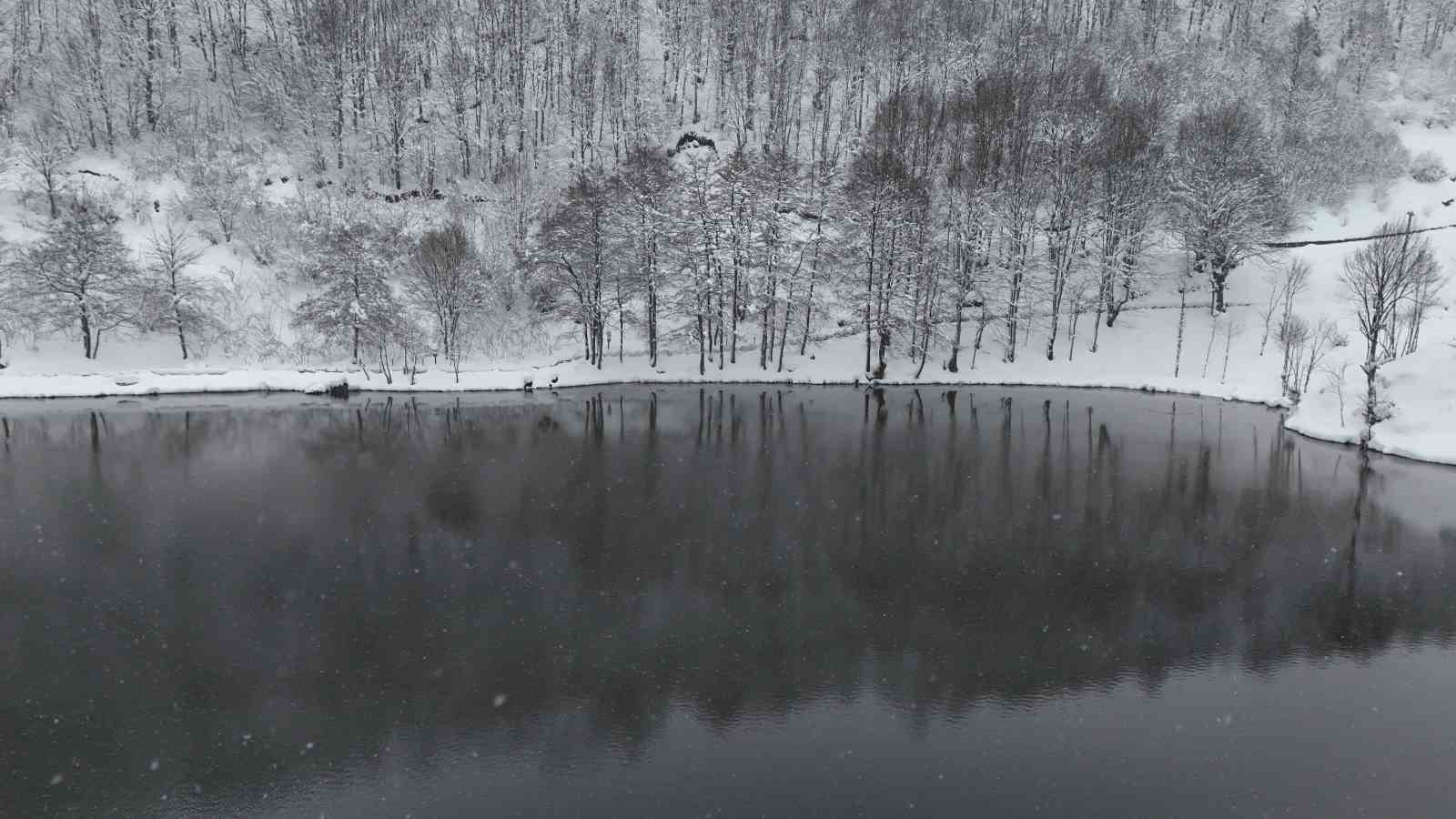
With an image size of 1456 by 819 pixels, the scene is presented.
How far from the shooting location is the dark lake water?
16906 millimetres

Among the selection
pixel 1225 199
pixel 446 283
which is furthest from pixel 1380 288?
pixel 446 283

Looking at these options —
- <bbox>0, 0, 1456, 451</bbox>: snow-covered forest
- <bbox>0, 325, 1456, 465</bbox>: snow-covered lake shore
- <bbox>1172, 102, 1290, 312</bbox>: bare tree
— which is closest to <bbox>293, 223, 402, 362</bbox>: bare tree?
<bbox>0, 0, 1456, 451</bbox>: snow-covered forest

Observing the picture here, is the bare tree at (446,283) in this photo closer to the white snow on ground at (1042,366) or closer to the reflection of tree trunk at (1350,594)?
the white snow on ground at (1042,366)

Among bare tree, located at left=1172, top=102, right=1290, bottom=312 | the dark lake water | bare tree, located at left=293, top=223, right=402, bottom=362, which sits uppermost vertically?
bare tree, located at left=1172, top=102, right=1290, bottom=312

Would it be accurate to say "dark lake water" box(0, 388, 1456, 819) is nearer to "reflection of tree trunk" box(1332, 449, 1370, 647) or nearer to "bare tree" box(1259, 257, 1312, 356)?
Answer: "reflection of tree trunk" box(1332, 449, 1370, 647)

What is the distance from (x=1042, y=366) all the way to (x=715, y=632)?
4963cm

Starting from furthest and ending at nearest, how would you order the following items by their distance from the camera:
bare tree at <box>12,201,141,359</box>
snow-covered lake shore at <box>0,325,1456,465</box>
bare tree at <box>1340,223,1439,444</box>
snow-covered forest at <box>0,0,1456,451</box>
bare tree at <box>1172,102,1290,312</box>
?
bare tree at <box>1172,102,1290,312</box> < snow-covered forest at <box>0,0,1456,451</box> < bare tree at <box>12,201,141,359</box> < snow-covered lake shore at <box>0,325,1456,465</box> < bare tree at <box>1340,223,1439,444</box>

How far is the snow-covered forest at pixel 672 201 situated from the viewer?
6050cm

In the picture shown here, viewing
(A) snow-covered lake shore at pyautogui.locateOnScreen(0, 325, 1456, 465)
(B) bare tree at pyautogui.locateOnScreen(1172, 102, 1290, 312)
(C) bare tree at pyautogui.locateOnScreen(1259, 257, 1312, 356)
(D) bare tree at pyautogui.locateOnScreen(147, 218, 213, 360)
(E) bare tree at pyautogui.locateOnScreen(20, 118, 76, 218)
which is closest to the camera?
(A) snow-covered lake shore at pyautogui.locateOnScreen(0, 325, 1456, 465)

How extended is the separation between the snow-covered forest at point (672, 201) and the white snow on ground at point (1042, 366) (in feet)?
1.36

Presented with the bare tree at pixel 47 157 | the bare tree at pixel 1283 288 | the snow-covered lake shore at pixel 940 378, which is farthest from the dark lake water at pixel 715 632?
the bare tree at pixel 47 157

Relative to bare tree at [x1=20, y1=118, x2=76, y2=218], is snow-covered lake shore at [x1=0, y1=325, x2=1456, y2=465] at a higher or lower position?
lower

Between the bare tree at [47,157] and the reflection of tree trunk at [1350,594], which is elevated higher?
the bare tree at [47,157]

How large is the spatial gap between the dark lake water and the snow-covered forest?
21.7 meters
